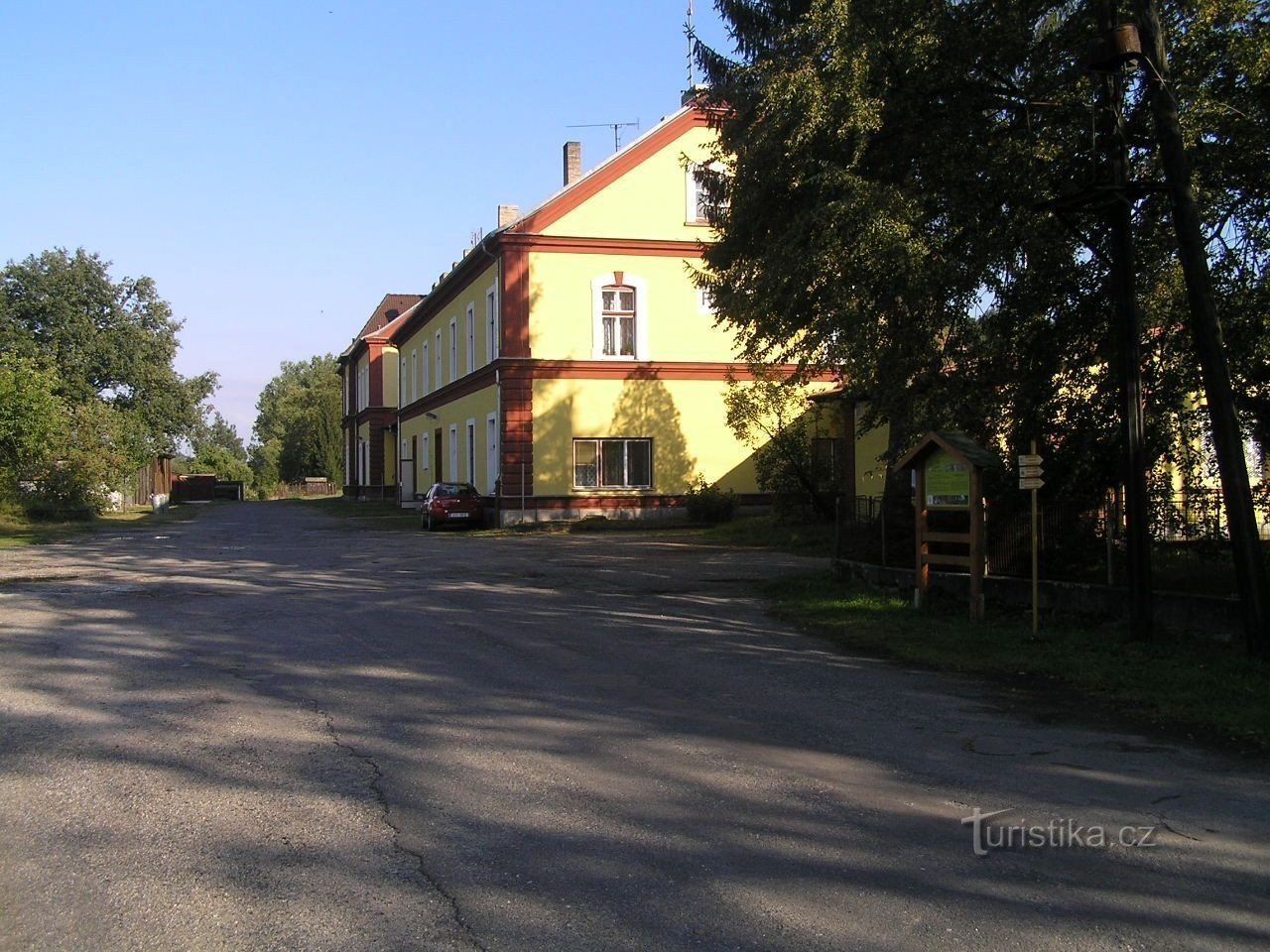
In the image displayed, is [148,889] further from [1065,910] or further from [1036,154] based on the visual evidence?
[1036,154]

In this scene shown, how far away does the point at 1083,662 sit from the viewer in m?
9.95

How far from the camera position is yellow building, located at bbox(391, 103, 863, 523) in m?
33.4

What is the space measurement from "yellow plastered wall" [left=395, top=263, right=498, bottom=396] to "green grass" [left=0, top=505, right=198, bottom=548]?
12.2 metres

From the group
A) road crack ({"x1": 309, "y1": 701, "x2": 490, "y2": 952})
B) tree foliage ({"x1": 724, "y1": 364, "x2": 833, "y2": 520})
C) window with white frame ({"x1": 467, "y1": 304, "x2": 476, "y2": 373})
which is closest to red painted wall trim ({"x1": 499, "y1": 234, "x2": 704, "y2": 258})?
window with white frame ({"x1": 467, "y1": 304, "x2": 476, "y2": 373})

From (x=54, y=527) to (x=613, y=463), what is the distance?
58.0 feet

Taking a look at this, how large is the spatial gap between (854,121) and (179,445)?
6372 centimetres

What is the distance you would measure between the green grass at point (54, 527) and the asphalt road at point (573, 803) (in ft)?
61.0

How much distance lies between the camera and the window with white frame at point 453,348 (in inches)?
1627

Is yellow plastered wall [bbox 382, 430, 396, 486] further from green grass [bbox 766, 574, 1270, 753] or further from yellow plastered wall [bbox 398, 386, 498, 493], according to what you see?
green grass [bbox 766, 574, 1270, 753]

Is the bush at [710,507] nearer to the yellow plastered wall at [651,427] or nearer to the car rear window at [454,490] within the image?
the yellow plastered wall at [651,427]

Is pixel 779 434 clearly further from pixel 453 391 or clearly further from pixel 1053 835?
pixel 1053 835

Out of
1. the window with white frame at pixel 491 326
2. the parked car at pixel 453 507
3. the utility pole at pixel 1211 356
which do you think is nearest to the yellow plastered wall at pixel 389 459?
the window with white frame at pixel 491 326

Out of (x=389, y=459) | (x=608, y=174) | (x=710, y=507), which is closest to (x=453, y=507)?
(x=710, y=507)

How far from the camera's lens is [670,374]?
114ft
